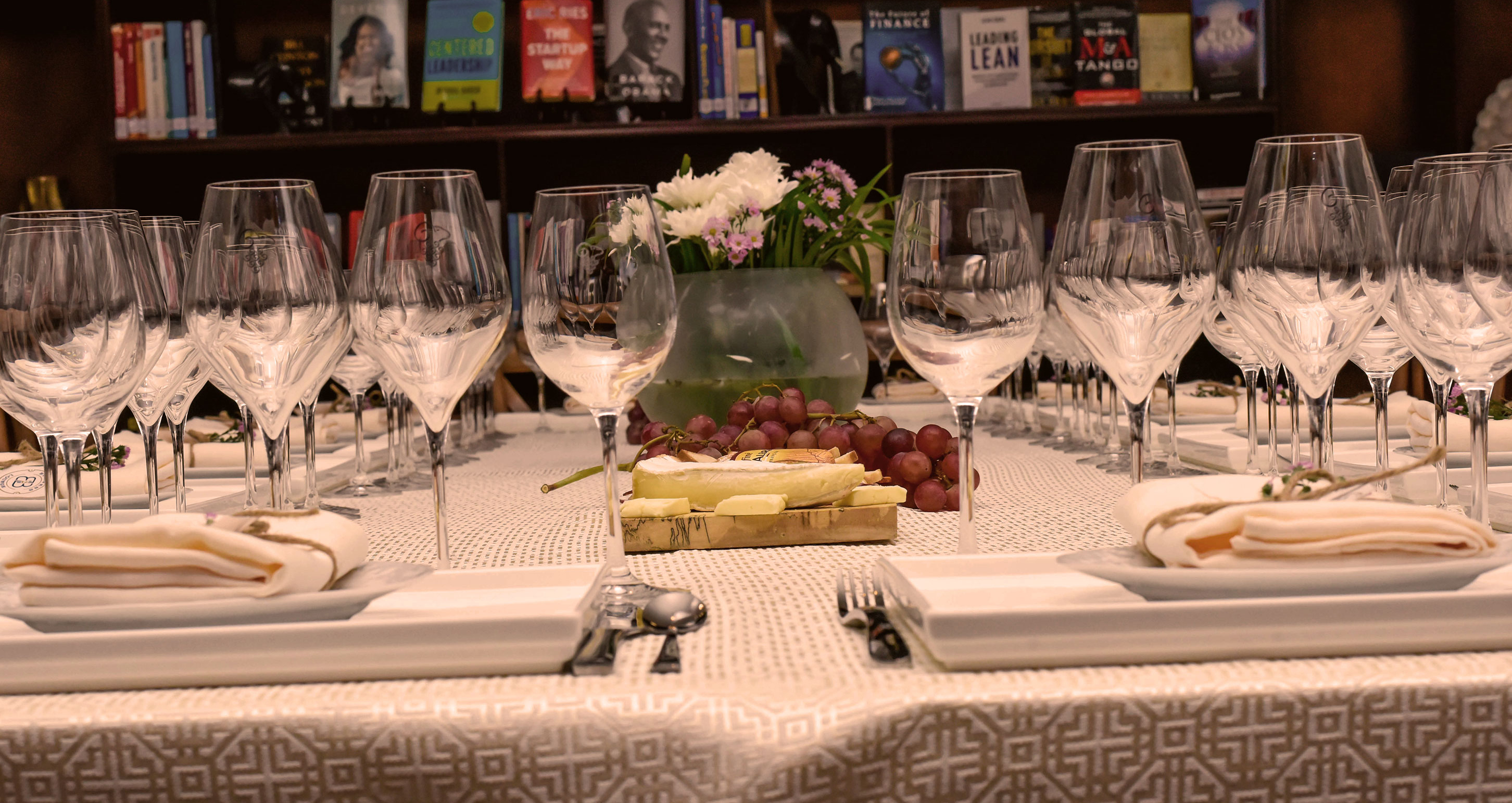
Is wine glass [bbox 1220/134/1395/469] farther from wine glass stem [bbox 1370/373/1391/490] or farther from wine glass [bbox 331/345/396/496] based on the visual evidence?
wine glass [bbox 331/345/396/496]

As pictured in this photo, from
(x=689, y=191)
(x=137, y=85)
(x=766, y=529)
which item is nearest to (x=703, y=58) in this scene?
(x=137, y=85)

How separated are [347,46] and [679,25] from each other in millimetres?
866

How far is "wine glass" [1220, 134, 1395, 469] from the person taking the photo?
2.23 feet

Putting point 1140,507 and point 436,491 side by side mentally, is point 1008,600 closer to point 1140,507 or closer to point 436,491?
point 1140,507

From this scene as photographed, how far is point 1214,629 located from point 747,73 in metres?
2.78

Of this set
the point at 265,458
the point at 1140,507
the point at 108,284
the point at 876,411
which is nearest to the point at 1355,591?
the point at 1140,507

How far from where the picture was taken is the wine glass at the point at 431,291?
0.65m

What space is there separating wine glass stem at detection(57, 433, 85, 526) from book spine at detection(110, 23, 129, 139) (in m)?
2.77

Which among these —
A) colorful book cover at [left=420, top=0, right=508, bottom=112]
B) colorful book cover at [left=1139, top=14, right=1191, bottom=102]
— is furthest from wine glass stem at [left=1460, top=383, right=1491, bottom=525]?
colorful book cover at [left=420, top=0, right=508, bottom=112]

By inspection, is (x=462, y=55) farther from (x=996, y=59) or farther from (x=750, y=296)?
(x=750, y=296)

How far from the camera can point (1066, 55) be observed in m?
3.14

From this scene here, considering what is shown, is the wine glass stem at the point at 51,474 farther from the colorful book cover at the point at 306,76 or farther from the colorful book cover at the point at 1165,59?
the colorful book cover at the point at 1165,59

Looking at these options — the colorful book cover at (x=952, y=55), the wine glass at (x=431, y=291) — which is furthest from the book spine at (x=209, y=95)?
the wine glass at (x=431, y=291)

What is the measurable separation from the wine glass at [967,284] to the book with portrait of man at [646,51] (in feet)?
8.25
